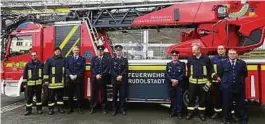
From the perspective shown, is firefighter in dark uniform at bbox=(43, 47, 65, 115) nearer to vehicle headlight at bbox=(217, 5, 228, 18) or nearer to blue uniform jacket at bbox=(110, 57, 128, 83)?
blue uniform jacket at bbox=(110, 57, 128, 83)

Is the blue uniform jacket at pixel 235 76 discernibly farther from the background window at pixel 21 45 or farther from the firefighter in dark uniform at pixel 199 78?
the background window at pixel 21 45

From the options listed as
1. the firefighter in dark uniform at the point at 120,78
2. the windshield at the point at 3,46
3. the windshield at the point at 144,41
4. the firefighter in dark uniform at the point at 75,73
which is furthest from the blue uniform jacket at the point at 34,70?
the windshield at the point at 144,41

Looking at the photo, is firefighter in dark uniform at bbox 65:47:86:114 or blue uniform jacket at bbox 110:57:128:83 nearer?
blue uniform jacket at bbox 110:57:128:83

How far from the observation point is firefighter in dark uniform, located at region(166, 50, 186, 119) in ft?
23.5

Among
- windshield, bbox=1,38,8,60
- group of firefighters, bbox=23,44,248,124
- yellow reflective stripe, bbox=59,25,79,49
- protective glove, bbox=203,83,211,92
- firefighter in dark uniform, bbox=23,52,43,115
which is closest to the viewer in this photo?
group of firefighters, bbox=23,44,248,124

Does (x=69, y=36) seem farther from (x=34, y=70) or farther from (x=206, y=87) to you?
(x=206, y=87)

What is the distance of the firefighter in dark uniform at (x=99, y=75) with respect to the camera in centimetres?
764

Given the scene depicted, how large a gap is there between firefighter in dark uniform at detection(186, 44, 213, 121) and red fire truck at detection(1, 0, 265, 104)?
2.55 ft

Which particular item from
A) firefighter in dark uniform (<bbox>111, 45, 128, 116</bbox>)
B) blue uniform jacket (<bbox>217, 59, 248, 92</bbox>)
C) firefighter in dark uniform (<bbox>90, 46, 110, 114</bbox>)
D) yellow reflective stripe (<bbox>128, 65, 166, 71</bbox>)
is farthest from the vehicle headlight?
firefighter in dark uniform (<bbox>90, 46, 110, 114</bbox>)

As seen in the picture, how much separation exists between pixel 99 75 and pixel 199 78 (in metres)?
2.28

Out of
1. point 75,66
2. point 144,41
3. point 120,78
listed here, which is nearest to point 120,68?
point 120,78

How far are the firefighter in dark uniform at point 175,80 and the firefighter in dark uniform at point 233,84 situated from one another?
36.0 inches

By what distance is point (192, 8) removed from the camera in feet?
25.9

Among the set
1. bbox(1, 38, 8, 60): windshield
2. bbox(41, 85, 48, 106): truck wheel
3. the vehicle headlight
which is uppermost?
the vehicle headlight
